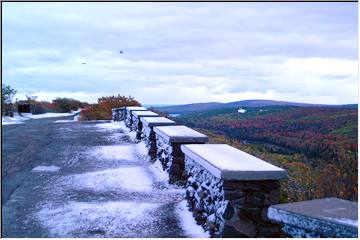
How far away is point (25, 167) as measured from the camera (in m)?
9.17

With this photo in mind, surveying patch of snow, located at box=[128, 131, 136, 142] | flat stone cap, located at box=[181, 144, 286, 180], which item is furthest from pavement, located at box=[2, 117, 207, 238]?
patch of snow, located at box=[128, 131, 136, 142]

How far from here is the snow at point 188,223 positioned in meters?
5.35

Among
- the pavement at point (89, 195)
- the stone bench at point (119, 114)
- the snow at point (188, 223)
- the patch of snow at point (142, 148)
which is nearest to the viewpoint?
the snow at point (188, 223)

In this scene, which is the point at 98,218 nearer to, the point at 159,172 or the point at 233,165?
the point at 233,165

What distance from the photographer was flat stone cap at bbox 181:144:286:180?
4660 millimetres

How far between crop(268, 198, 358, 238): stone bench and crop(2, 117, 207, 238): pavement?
186 centimetres

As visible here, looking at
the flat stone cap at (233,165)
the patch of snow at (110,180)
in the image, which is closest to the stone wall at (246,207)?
the flat stone cap at (233,165)

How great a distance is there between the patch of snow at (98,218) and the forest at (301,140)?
1.83 meters

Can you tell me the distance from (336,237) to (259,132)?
9157 mm

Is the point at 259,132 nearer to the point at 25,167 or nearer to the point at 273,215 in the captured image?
the point at 25,167

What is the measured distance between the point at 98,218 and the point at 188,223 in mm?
1110

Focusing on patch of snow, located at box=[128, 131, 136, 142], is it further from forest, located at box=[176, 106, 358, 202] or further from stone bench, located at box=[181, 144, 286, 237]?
stone bench, located at box=[181, 144, 286, 237]

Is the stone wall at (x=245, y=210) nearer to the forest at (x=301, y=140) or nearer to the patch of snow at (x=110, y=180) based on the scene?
the forest at (x=301, y=140)

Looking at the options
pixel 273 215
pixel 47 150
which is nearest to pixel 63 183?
pixel 47 150
